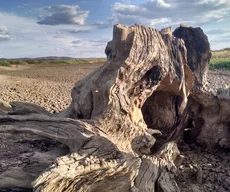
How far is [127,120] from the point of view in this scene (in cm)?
494

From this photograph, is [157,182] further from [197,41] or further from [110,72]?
[197,41]

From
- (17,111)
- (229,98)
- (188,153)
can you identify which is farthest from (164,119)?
(17,111)

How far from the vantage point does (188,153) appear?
6.57m

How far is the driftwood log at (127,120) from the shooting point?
4.09m

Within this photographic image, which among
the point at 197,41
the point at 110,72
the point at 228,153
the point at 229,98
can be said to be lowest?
the point at 228,153

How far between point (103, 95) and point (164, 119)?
1.86 m

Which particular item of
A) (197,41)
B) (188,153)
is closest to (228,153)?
(188,153)

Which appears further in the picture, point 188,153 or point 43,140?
point 188,153

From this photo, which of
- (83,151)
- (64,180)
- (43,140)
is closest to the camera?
(64,180)

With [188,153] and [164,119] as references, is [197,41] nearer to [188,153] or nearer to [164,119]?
[164,119]

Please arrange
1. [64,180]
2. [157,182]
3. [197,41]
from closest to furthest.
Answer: [64,180], [157,182], [197,41]

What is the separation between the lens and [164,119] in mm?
6289

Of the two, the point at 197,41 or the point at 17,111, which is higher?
the point at 197,41

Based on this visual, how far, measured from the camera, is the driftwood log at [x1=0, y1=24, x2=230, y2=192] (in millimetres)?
4094
